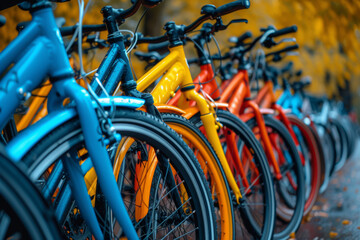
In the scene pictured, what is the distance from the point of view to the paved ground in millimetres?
3180

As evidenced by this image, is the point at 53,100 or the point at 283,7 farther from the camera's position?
the point at 283,7

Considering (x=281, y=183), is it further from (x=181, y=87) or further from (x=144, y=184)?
(x=144, y=184)

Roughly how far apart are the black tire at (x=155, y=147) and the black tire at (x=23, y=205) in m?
0.12

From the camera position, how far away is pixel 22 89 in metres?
1.18

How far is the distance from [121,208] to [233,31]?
457 centimetres

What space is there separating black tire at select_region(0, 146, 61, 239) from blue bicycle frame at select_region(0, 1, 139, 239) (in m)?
0.11

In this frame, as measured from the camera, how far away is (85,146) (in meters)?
1.29

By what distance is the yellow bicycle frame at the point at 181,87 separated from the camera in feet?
6.84

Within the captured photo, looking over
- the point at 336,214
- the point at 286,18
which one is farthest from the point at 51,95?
the point at 286,18

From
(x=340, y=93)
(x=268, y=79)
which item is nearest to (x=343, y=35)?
(x=268, y=79)

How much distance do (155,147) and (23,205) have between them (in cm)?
65

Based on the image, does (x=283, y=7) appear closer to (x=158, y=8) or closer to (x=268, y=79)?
(x=158, y=8)

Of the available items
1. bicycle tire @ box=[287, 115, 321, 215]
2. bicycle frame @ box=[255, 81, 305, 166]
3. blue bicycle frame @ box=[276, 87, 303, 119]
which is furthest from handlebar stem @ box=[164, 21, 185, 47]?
blue bicycle frame @ box=[276, 87, 303, 119]

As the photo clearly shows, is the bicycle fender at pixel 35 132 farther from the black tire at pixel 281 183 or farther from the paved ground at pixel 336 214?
the paved ground at pixel 336 214
